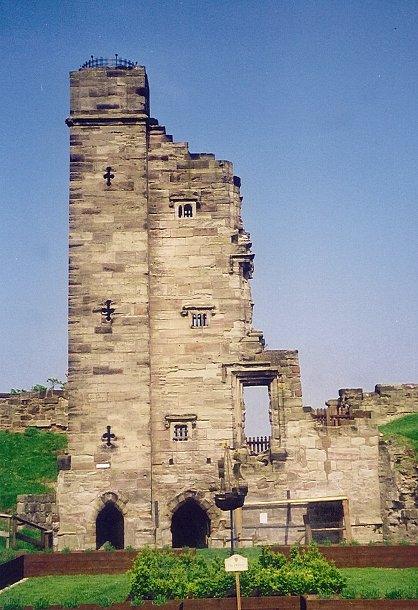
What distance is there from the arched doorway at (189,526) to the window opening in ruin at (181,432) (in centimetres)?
244

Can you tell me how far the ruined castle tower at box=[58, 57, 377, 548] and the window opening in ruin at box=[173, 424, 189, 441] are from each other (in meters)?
0.05

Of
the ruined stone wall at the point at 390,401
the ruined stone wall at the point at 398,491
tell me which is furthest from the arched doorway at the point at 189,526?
the ruined stone wall at the point at 390,401

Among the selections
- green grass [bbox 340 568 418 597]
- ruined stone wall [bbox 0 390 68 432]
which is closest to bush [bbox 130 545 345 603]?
green grass [bbox 340 568 418 597]

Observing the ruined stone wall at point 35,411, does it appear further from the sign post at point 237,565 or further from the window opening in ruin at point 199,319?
the sign post at point 237,565

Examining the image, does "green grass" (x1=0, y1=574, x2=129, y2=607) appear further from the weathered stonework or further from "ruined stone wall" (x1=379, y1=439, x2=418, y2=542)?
"ruined stone wall" (x1=379, y1=439, x2=418, y2=542)

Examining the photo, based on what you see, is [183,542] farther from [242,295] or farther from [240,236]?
[240,236]

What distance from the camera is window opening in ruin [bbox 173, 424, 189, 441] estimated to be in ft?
83.7

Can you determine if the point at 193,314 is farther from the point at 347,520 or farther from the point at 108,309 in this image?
the point at 347,520

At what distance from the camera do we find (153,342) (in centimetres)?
2612

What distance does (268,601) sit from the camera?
14.5 m

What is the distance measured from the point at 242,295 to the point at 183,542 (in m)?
8.98

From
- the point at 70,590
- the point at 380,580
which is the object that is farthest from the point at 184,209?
the point at 380,580

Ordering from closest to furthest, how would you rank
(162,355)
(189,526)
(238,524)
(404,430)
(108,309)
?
(238,524), (108,309), (162,355), (189,526), (404,430)

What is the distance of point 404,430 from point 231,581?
13.8 m
